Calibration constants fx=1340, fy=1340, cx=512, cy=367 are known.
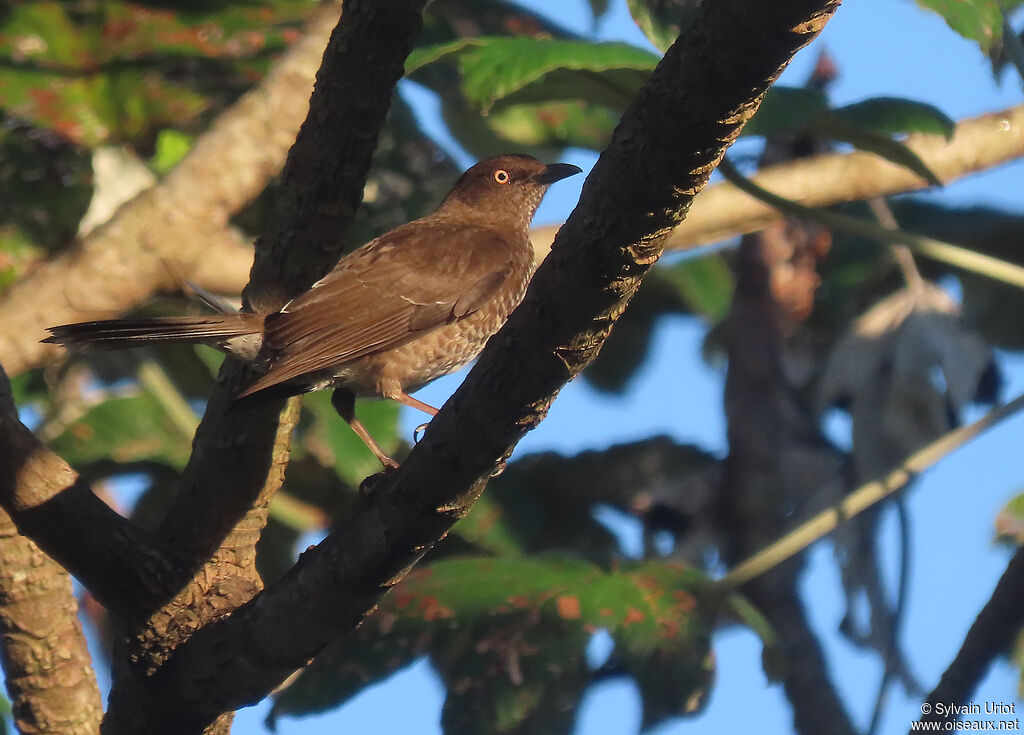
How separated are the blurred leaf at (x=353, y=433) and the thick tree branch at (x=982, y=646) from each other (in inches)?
114

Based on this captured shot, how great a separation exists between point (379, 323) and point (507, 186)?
4.74ft

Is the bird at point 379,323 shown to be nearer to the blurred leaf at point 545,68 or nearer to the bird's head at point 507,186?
the bird's head at point 507,186

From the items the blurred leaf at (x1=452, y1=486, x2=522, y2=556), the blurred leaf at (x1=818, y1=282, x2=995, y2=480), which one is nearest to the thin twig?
the blurred leaf at (x1=818, y1=282, x2=995, y2=480)

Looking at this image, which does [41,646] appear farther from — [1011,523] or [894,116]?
[1011,523]

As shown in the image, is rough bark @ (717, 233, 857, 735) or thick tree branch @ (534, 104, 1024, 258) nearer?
rough bark @ (717, 233, 857, 735)

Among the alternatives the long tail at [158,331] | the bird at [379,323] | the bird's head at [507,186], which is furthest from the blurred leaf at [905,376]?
the long tail at [158,331]

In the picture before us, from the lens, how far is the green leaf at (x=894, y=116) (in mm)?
4531

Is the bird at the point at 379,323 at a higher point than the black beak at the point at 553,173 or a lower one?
lower

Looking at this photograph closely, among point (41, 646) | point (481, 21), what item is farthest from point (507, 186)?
point (41, 646)

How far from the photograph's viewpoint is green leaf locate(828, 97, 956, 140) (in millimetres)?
4531

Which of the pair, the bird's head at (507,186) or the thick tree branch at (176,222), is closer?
the thick tree branch at (176,222)

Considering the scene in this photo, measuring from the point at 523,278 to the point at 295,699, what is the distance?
195cm

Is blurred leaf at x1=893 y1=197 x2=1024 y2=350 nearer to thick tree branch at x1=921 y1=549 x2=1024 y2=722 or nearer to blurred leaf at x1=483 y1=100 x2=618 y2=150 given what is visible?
blurred leaf at x1=483 y1=100 x2=618 y2=150

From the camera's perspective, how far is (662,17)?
5.18 metres
